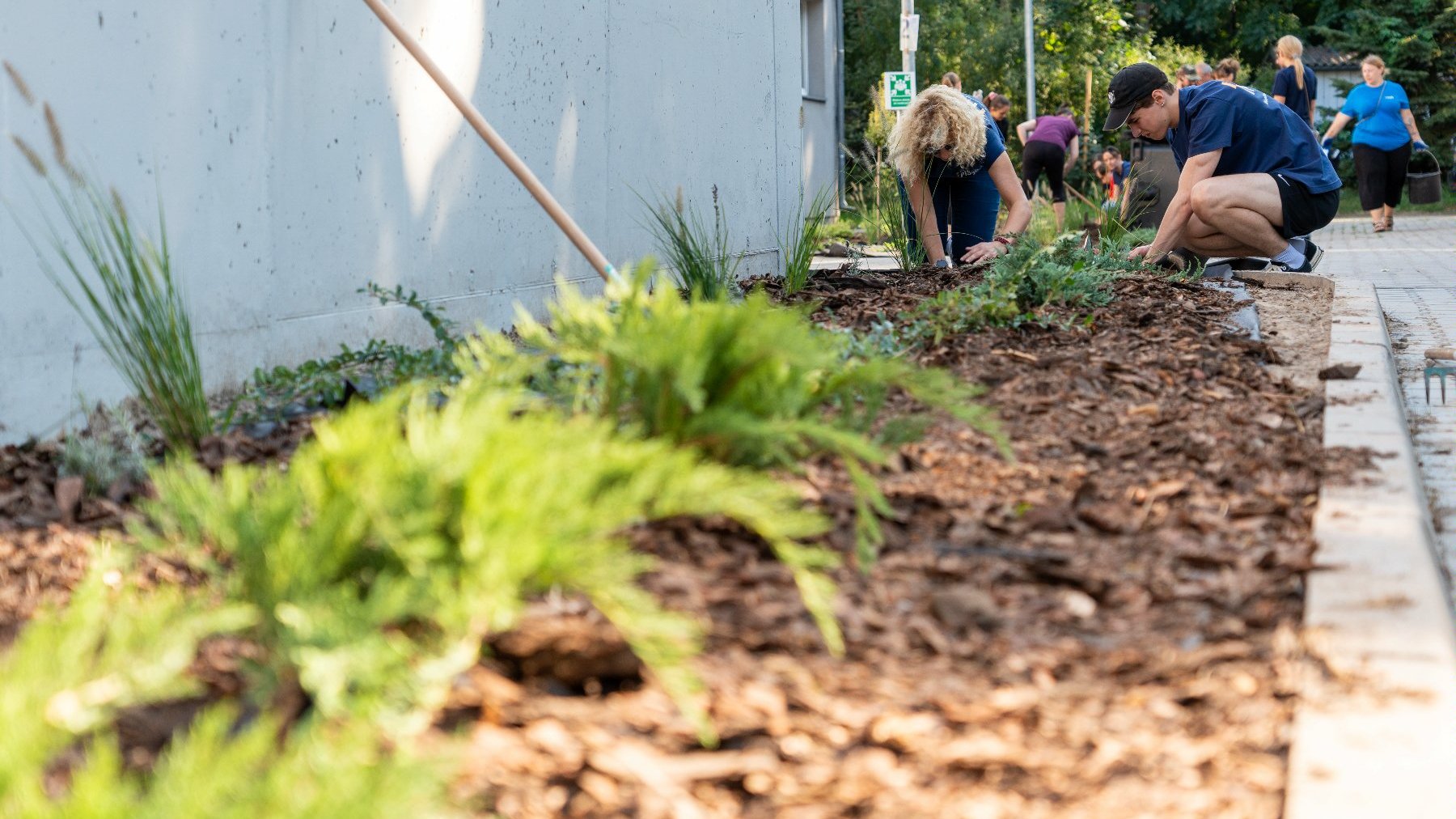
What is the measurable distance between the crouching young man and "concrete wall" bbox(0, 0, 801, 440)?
7.60 ft

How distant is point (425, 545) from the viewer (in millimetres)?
1698

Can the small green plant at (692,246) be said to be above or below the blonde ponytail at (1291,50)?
below

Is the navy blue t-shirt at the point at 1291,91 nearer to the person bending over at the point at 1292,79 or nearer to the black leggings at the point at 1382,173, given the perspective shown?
the person bending over at the point at 1292,79

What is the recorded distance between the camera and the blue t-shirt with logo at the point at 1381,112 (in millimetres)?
15383

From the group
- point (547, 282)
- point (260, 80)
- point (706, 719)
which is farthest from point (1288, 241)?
point (706, 719)

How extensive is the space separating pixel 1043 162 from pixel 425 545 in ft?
49.2

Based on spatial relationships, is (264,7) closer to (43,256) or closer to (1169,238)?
(43,256)

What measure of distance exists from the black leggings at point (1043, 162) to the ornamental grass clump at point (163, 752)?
1491cm

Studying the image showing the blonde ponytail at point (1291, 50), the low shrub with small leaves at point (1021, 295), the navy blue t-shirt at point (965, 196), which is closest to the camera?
the low shrub with small leaves at point (1021, 295)

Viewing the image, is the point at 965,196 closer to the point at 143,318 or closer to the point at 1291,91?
the point at 143,318

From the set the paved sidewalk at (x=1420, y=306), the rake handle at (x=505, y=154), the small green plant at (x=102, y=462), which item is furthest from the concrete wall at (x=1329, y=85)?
the small green plant at (x=102, y=462)

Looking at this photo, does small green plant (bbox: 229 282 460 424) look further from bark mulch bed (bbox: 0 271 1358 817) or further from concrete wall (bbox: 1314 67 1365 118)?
concrete wall (bbox: 1314 67 1365 118)

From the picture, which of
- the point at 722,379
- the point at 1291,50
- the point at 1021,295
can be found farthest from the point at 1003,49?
the point at 722,379

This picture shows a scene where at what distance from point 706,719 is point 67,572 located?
53.0 inches
